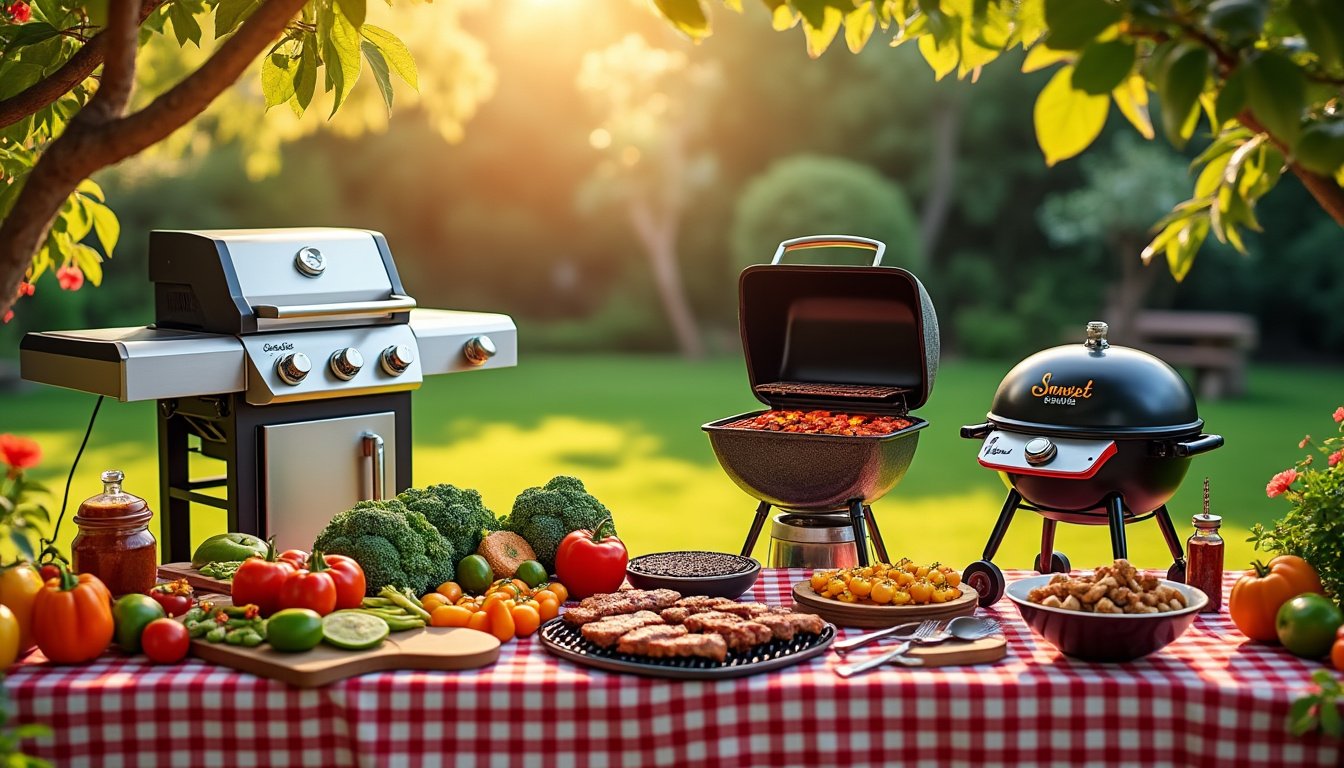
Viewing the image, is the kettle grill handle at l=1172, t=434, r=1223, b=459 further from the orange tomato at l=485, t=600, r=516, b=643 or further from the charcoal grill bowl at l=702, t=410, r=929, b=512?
the orange tomato at l=485, t=600, r=516, b=643

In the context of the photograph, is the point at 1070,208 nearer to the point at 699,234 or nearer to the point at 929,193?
the point at 929,193

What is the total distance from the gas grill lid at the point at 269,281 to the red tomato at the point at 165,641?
126 centimetres

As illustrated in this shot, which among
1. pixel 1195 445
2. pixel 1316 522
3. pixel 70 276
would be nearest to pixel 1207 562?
pixel 1316 522

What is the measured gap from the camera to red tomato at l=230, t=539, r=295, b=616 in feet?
9.29

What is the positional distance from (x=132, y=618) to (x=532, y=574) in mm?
904

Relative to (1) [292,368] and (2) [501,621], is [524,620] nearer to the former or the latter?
(2) [501,621]

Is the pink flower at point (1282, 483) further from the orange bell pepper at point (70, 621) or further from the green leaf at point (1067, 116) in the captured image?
the orange bell pepper at point (70, 621)

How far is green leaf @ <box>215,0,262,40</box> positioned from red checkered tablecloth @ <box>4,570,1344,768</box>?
137 centimetres

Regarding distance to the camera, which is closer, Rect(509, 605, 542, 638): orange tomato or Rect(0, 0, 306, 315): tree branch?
Rect(0, 0, 306, 315): tree branch

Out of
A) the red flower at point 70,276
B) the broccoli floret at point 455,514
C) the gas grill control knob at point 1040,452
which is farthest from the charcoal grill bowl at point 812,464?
the red flower at point 70,276

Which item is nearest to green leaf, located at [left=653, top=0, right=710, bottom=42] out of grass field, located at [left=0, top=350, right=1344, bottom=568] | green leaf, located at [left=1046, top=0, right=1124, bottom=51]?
green leaf, located at [left=1046, top=0, right=1124, bottom=51]

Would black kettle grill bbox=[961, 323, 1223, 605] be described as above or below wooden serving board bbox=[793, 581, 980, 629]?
above

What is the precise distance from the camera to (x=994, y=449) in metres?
3.53

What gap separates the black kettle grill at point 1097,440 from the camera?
11.1ft
